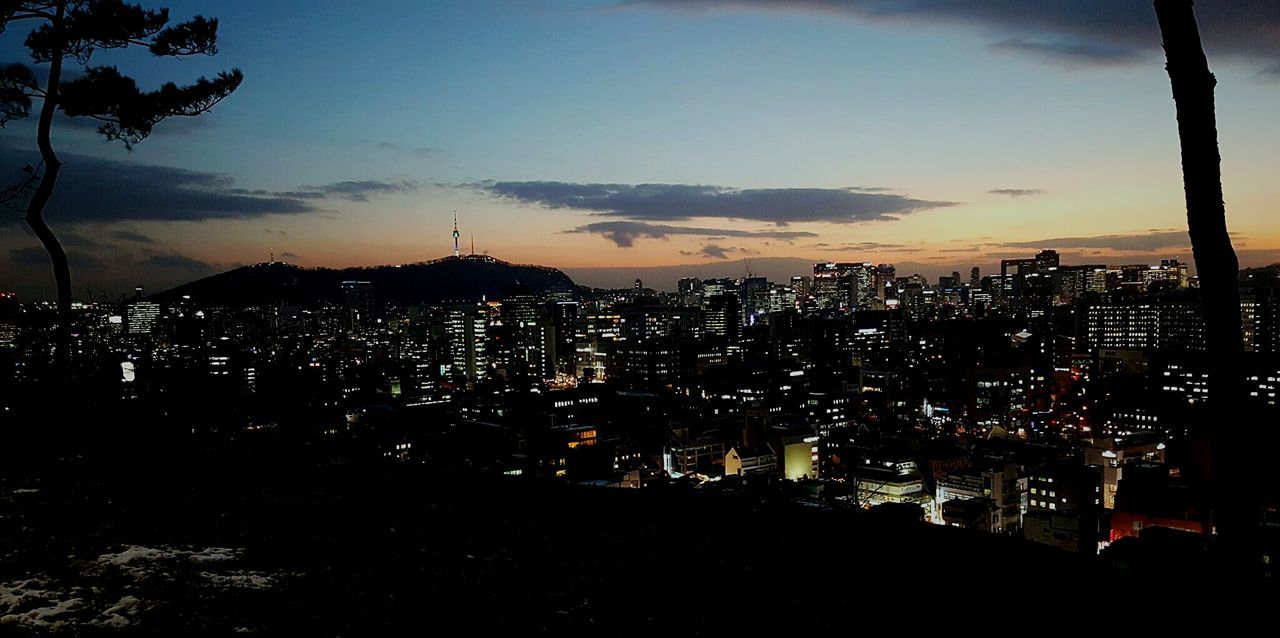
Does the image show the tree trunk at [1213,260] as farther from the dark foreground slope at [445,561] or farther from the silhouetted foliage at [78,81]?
the silhouetted foliage at [78,81]

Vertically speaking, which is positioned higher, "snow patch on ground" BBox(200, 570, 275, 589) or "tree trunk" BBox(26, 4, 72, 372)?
"tree trunk" BBox(26, 4, 72, 372)

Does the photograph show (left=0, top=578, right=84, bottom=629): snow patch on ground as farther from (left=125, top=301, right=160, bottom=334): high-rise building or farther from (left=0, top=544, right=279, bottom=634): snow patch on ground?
(left=125, top=301, right=160, bottom=334): high-rise building

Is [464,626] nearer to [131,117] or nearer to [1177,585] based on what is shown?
[1177,585]

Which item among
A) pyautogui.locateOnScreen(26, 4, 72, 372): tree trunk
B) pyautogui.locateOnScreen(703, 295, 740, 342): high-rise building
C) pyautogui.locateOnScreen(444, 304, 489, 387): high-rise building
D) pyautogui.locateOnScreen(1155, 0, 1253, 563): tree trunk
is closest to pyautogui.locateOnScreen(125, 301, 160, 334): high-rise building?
pyautogui.locateOnScreen(26, 4, 72, 372): tree trunk

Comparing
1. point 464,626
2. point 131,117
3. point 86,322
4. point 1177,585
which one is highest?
point 131,117

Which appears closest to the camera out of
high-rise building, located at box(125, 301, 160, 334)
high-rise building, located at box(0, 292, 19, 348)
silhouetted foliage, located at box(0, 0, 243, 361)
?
silhouetted foliage, located at box(0, 0, 243, 361)

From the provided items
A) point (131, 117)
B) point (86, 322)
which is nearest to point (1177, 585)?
point (131, 117)

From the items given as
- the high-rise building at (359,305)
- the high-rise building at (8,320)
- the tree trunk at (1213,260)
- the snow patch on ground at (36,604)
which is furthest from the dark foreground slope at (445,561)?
the high-rise building at (359,305)
